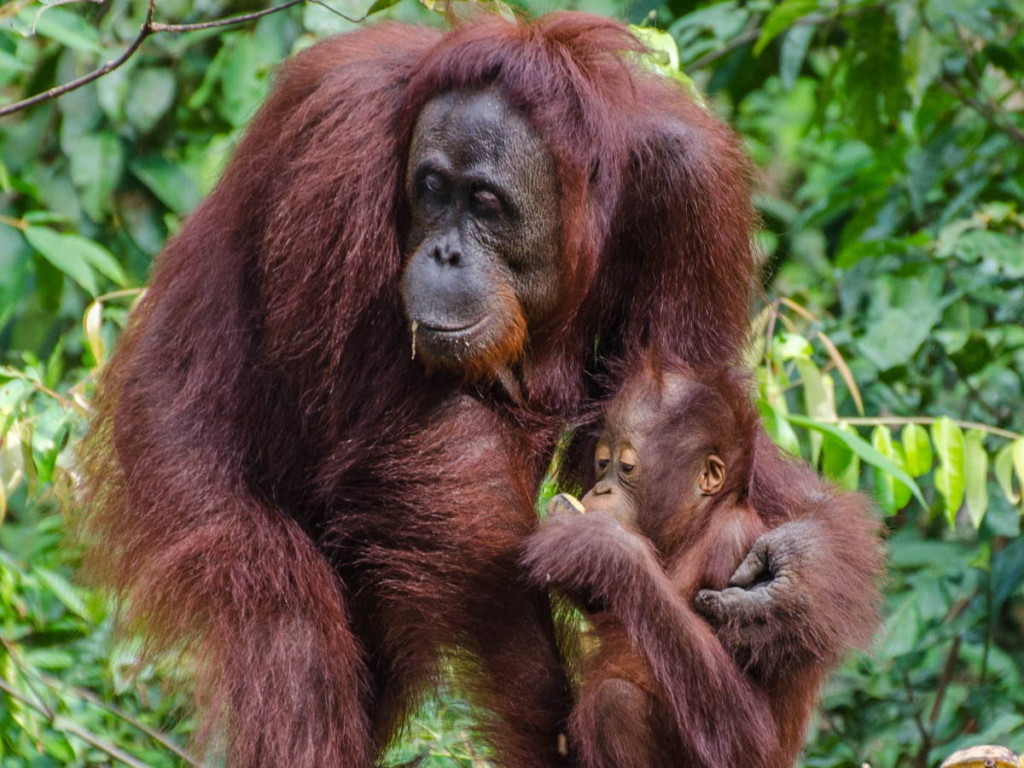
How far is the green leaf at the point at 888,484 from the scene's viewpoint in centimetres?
308

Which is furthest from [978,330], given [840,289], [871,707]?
[871,707]

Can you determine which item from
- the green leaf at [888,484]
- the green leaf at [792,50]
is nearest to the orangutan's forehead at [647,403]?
the green leaf at [888,484]

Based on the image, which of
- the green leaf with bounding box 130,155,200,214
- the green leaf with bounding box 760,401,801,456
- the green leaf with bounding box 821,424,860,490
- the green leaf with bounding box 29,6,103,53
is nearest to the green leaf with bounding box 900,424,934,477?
the green leaf with bounding box 821,424,860,490

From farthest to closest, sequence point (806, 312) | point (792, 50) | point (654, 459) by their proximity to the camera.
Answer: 1. point (792, 50)
2. point (806, 312)
3. point (654, 459)

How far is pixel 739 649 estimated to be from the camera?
2426 mm

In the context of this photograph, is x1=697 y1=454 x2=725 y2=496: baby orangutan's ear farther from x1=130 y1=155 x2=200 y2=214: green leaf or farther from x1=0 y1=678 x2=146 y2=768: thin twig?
x1=130 y1=155 x2=200 y2=214: green leaf

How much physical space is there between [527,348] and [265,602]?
25.9 inches

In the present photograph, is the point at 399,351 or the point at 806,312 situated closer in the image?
the point at 399,351

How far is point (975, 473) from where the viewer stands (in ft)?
10.4

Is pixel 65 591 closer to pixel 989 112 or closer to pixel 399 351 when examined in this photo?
pixel 399 351

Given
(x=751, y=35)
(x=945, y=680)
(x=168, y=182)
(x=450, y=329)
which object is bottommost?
(x=945, y=680)

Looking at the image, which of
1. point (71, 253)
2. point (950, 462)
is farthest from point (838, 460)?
point (71, 253)

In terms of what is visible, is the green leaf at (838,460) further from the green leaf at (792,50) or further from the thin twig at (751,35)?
the thin twig at (751,35)

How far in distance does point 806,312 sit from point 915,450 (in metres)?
0.59
